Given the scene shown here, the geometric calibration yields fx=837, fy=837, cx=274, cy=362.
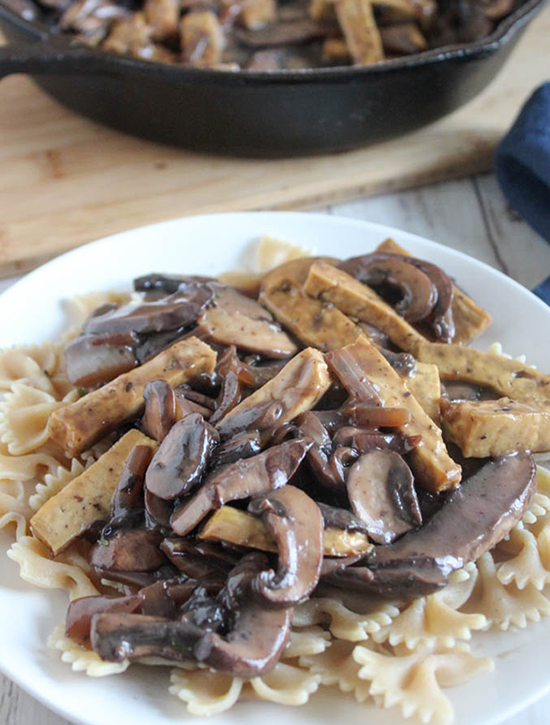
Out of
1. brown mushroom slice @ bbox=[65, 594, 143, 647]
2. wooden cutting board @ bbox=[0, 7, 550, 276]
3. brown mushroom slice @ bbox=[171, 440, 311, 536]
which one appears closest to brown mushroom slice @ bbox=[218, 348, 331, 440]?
brown mushroom slice @ bbox=[171, 440, 311, 536]

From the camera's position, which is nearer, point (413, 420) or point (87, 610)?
point (87, 610)

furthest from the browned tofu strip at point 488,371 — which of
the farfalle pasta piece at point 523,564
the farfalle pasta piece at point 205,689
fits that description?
the farfalle pasta piece at point 205,689

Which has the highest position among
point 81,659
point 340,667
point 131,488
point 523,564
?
point 131,488

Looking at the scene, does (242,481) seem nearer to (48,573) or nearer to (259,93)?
(48,573)

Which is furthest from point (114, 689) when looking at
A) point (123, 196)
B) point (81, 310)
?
point (123, 196)

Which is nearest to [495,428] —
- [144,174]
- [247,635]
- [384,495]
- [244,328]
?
[384,495]

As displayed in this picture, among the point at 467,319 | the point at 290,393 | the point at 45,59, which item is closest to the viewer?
the point at 290,393

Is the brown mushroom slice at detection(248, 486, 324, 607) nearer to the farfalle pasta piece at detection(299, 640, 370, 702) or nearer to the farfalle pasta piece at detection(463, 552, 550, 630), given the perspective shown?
the farfalle pasta piece at detection(299, 640, 370, 702)

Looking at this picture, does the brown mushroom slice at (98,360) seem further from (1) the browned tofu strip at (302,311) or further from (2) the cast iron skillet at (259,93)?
(2) the cast iron skillet at (259,93)
